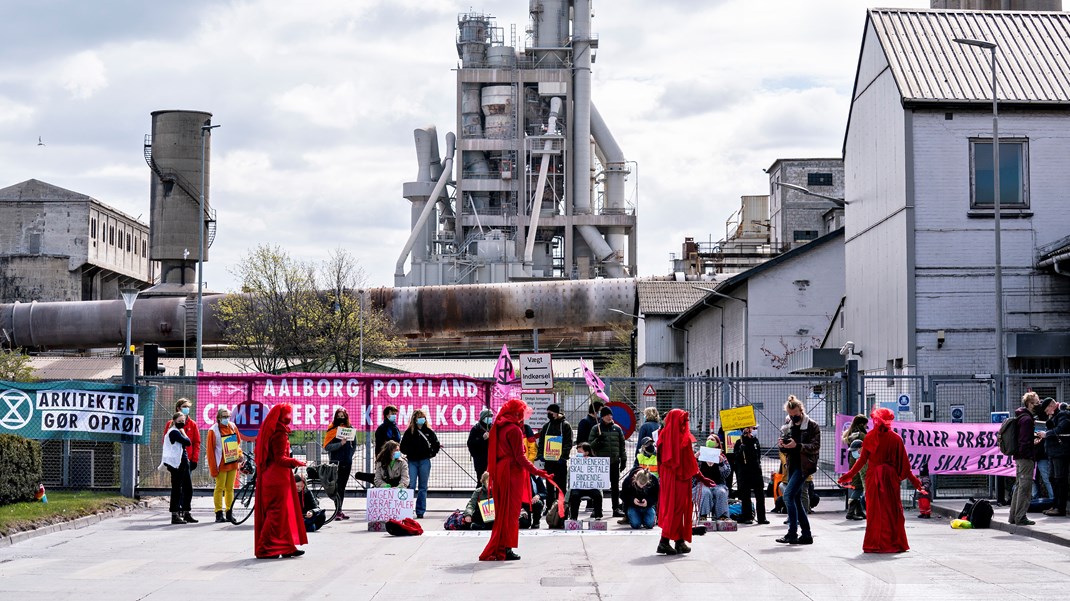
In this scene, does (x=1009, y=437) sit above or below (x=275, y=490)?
above

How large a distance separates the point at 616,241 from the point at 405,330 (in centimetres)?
3263

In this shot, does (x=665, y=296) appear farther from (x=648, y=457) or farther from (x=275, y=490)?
(x=275, y=490)

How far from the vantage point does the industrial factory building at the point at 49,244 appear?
102062mm

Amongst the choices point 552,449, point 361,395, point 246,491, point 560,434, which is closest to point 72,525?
point 246,491

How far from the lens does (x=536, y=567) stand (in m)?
14.3

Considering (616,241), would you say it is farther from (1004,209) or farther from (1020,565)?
(1020,565)

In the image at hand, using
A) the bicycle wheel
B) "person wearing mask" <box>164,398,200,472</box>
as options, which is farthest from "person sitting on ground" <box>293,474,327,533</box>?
"person wearing mask" <box>164,398,200,472</box>

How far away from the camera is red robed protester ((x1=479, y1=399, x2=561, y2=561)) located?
14719mm

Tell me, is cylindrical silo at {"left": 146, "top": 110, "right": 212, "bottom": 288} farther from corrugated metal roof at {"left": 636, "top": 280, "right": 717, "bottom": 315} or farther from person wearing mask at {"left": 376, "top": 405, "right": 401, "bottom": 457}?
person wearing mask at {"left": 376, "top": 405, "right": 401, "bottom": 457}

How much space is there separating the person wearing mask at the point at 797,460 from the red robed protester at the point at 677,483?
5.10 ft

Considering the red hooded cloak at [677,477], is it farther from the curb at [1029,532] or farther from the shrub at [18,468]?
the shrub at [18,468]

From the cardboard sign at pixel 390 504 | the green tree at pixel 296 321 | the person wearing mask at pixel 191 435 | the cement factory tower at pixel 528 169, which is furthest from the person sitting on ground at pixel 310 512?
the cement factory tower at pixel 528 169

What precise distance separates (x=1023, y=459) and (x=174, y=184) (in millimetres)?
72082

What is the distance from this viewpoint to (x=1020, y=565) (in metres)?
14.5
